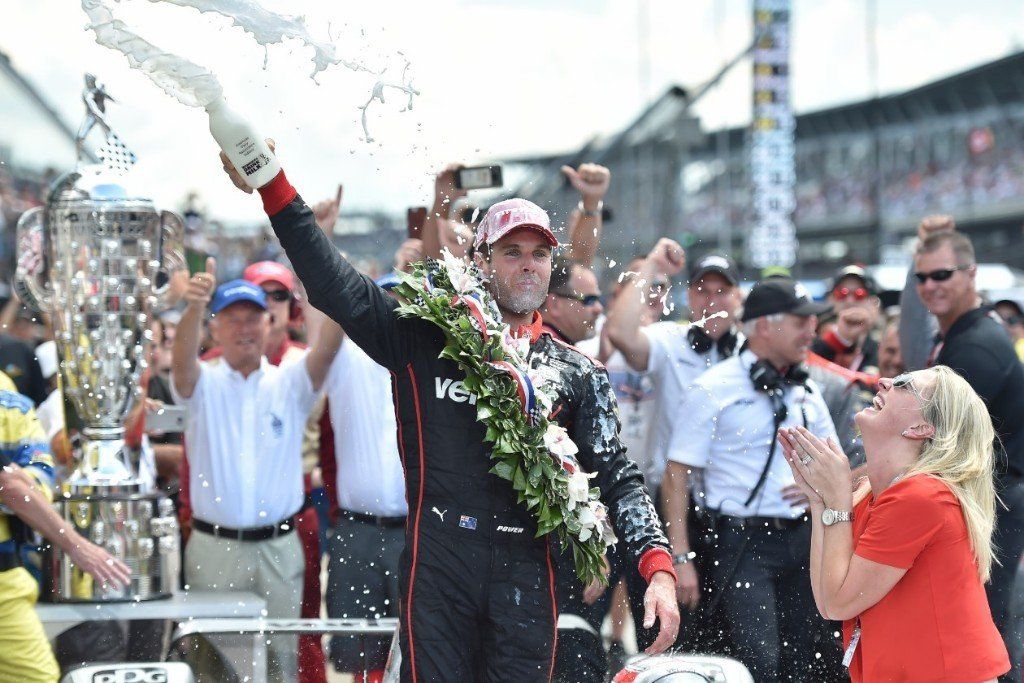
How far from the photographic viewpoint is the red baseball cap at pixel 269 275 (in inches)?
253

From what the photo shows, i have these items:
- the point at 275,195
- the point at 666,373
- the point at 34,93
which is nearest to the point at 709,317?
the point at 666,373

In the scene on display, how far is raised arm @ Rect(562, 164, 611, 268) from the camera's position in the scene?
5.62 meters

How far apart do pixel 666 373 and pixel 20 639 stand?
3.14 metres

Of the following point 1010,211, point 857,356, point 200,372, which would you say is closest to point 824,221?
point 1010,211

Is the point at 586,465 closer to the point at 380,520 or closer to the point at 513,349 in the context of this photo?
the point at 513,349

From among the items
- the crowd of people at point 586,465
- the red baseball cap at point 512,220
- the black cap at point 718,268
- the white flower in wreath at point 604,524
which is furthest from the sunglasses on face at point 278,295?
the white flower in wreath at point 604,524

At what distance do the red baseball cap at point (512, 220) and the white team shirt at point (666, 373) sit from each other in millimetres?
2231

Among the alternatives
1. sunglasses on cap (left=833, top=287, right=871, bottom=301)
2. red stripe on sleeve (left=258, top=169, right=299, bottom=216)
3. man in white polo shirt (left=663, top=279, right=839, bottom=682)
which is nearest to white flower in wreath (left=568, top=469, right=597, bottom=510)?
red stripe on sleeve (left=258, top=169, right=299, bottom=216)

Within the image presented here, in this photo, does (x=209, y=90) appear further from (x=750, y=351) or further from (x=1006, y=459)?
(x=1006, y=459)

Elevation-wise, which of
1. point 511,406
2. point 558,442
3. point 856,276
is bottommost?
point 558,442

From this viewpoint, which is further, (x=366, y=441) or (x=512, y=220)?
(x=366, y=441)

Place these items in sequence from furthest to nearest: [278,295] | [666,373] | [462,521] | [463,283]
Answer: [278,295], [666,373], [463,283], [462,521]

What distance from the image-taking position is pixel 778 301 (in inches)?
215

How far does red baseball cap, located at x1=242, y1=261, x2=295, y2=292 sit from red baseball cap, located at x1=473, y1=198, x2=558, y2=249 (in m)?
2.86
